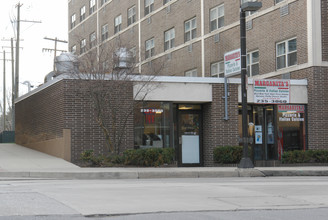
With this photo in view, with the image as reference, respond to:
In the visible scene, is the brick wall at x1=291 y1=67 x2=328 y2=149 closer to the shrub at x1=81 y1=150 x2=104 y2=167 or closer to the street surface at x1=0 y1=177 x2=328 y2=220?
the shrub at x1=81 y1=150 x2=104 y2=167

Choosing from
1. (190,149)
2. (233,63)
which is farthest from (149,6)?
(233,63)

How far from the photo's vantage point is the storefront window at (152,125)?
2039cm

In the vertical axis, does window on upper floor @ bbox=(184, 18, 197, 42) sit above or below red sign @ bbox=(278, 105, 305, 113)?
above

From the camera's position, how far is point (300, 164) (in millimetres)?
20891

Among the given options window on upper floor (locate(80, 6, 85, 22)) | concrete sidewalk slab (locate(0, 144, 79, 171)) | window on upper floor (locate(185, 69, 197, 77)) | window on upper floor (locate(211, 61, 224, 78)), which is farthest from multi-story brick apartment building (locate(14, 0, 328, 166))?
window on upper floor (locate(80, 6, 85, 22))

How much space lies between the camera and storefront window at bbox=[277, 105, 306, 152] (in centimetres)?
2172

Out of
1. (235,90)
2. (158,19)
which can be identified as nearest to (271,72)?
(235,90)

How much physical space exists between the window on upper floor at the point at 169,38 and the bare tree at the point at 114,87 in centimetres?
1246

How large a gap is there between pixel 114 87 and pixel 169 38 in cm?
1485

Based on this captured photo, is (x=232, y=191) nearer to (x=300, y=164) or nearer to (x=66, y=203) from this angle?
(x=66, y=203)

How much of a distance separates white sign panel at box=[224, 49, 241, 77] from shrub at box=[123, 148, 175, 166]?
157 inches

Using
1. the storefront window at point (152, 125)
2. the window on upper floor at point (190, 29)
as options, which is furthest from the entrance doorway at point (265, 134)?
Answer: the window on upper floor at point (190, 29)

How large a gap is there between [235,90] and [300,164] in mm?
4039

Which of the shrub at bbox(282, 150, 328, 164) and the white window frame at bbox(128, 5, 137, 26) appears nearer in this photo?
the shrub at bbox(282, 150, 328, 164)
